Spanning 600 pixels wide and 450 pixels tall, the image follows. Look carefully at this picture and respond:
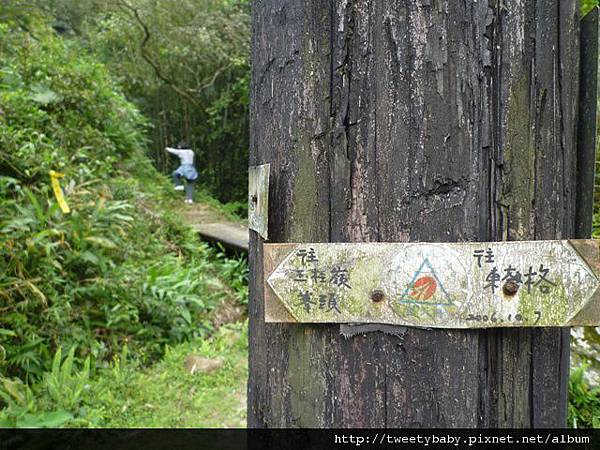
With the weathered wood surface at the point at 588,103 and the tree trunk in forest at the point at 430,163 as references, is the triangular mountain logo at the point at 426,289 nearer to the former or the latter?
the tree trunk in forest at the point at 430,163

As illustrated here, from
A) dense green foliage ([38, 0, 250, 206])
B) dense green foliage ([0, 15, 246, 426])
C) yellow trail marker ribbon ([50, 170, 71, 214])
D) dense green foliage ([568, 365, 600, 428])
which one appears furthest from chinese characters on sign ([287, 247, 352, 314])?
dense green foliage ([38, 0, 250, 206])

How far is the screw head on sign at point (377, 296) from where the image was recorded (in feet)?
2.14

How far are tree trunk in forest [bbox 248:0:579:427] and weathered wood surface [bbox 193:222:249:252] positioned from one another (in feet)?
16.1

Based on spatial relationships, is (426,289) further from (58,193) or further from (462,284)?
(58,193)

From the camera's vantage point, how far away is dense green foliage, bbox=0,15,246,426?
9.28 feet

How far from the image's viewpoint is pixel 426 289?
25.3 inches

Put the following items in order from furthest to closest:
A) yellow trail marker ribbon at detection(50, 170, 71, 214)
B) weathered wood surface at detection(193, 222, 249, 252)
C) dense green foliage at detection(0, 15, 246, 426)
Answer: weathered wood surface at detection(193, 222, 249, 252) → yellow trail marker ribbon at detection(50, 170, 71, 214) → dense green foliage at detection(0, 15, 246, 426)

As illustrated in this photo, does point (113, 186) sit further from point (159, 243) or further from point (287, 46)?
point (287, 46)

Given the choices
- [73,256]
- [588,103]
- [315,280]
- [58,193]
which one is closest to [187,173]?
[58,193]

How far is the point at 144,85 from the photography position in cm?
1098

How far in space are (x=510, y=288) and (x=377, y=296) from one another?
19 centimetres

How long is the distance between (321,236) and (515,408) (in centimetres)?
38

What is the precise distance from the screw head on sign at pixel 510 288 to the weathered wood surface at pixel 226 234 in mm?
4993

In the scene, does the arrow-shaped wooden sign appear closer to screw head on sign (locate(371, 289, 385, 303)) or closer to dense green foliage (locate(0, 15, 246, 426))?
screw head on sign (locate(371, 289, 385, 303))
